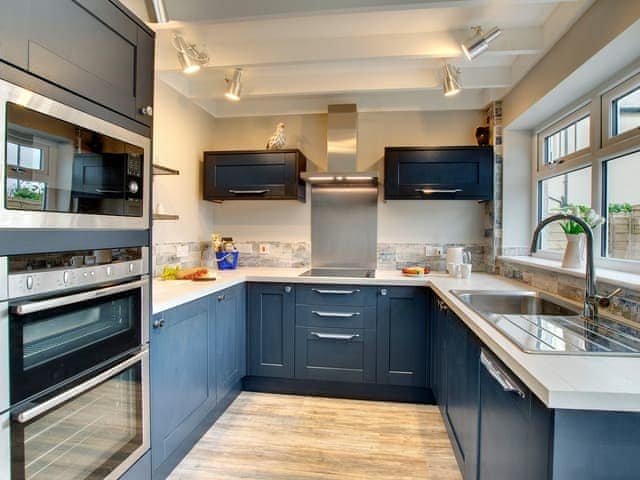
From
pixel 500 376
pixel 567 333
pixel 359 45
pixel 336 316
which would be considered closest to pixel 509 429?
pixel 500 376

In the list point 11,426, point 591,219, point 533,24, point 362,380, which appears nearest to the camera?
point 11,426

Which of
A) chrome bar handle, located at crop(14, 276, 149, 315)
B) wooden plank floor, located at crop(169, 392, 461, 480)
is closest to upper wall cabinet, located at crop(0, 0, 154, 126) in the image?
chrome bar handle, located at crop(14, 276, 149, 315)

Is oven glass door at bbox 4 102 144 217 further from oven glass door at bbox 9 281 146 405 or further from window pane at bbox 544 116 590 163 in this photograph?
window pane at bbox 544 116 590 163

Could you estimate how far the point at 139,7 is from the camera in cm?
190

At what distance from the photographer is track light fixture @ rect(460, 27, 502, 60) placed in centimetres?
195

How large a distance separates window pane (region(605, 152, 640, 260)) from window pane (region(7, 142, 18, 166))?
2582 mm

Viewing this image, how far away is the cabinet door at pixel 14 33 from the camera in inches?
37.9

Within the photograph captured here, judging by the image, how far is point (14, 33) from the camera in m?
0.99

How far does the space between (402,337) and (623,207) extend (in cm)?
155

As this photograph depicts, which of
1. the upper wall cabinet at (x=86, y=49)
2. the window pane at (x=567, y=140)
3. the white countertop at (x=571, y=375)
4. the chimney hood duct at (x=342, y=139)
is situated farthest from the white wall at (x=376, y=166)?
the upper wall cabinet at (x=86, y=49)

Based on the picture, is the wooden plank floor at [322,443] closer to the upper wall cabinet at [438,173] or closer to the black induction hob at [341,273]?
the black induction hob at [341,273]

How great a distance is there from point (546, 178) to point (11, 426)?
3252 millimetres

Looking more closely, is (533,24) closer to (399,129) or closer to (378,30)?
(378,30)

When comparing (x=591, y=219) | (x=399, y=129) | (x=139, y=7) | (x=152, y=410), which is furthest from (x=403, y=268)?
(x=139, y=7)
